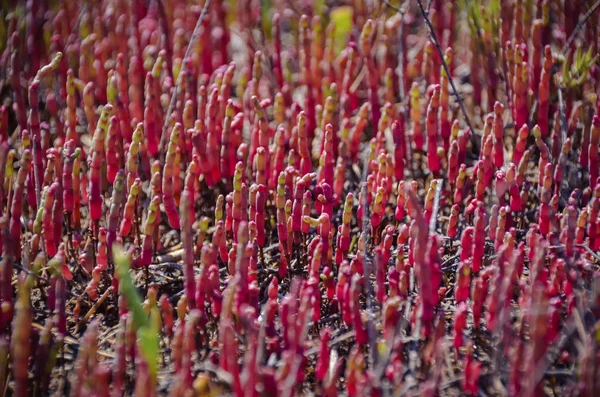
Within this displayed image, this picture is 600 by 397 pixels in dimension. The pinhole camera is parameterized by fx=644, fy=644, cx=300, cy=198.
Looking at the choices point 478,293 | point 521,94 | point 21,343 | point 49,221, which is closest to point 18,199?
point 49,221

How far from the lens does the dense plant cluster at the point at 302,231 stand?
1.47 meters

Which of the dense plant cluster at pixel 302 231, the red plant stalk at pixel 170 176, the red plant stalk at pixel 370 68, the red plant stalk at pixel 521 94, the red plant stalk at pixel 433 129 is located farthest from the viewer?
the red plant stalk at pixel 370 68

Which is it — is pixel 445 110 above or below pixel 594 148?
above

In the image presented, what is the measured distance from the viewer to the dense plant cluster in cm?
147

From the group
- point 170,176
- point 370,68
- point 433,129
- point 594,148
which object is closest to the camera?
point 170,176

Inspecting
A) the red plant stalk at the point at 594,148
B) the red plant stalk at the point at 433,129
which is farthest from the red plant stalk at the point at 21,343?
the red plant stalk at the point at 594,148

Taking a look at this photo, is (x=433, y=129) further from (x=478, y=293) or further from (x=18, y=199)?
(x=18, y=199)

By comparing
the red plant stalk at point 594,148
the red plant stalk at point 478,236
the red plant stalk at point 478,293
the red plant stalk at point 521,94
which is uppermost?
the red plant stalk at point 521,94

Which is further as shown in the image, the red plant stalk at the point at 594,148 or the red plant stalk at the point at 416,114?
the red plant stalk at the point at 416,114

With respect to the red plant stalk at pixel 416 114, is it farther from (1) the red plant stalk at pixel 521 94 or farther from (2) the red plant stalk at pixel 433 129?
(1) the red plant stalk at pixel 521 94

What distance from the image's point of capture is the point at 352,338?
69.1 inches

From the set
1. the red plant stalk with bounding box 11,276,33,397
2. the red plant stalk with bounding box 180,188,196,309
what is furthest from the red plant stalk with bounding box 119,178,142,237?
the red plant stalk with bounding box 11,276,33,397

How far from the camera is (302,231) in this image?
192 centimetres

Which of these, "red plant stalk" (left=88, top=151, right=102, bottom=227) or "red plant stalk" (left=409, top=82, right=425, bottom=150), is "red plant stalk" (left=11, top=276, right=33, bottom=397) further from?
"red plant stalk" (left=409, top=82, right=425, bottom=150)
